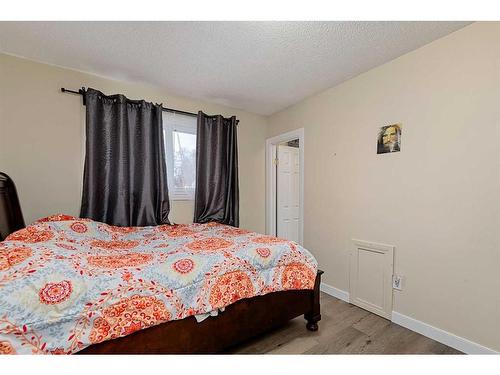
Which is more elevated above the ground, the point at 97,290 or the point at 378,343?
the point at 97,290

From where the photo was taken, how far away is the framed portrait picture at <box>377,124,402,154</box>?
2.15 meters

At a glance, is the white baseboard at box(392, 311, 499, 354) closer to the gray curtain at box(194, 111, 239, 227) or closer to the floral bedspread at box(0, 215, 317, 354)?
the floral bedspread at box(0, 215, 317, 354)

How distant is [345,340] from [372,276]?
0.73 metres

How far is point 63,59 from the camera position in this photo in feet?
7.30

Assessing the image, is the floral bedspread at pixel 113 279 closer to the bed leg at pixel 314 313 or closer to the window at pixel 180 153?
the bed leg at pixel 314 313

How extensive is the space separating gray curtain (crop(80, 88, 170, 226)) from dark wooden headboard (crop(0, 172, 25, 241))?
47 cm

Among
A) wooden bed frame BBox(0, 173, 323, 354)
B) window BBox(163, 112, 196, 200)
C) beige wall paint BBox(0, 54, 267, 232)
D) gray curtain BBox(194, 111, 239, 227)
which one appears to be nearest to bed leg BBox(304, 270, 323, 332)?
wooden bed frame BBox(0, 173, 323, 354)

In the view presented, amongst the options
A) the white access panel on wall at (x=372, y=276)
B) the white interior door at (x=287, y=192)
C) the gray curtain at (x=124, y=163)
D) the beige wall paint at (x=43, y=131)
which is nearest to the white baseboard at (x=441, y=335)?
the white access panel on wall at (x=372, y=276)

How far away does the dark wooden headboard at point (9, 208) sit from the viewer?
1957mm

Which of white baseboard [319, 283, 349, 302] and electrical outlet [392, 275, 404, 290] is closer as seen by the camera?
electrical outlet [392, 275, 404, 290]

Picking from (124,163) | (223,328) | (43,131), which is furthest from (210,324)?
(43,131)
